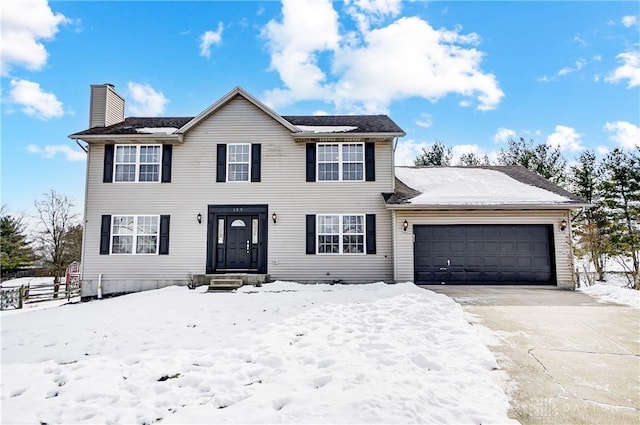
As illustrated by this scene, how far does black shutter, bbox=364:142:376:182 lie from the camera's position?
11234 millimetres

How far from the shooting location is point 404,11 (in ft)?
38.0

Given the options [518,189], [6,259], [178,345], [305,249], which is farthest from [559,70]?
[6,259]

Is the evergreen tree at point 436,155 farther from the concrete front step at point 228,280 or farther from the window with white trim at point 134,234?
the window with white trim at point 134,234

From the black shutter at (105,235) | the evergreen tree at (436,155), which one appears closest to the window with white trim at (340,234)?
the black shutter at (105,235)

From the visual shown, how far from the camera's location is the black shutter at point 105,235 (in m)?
11.1

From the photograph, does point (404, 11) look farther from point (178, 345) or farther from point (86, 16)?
point (178, 345)

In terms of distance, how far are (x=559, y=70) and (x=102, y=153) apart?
18.9 metres

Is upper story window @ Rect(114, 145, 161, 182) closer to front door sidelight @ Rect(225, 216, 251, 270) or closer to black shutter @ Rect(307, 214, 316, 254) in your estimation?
front door sidelight @ Rect(225, 216, 251, 270)

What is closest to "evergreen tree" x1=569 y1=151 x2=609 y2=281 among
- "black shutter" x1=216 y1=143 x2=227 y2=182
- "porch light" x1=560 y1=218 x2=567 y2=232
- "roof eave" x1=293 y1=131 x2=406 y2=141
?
"porch light" x1=560 y1=218 x2=567 y2=232

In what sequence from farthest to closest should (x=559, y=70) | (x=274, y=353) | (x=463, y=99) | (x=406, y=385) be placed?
1. (x=463, y=99)
2. (x=559, y=70)
3. (x=274, y=353)
4. (x=406, y=385)

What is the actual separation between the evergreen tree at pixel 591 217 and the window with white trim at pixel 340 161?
502 inches

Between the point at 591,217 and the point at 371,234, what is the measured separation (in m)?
16.0

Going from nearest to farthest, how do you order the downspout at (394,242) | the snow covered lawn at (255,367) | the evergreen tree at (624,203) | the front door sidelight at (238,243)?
the snow covered lawn at (255,367), the downspout at (394,242), the front door sidelight at (238,243), the evergreen tree at (624,203)

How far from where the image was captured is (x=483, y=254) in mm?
10742
